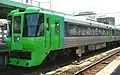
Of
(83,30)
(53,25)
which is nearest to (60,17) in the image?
(53,25)

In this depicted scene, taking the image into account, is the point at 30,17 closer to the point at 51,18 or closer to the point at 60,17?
the point at 51,18

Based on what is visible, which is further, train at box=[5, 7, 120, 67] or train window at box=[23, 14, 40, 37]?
train window at box=[23, 14, 40, 37]

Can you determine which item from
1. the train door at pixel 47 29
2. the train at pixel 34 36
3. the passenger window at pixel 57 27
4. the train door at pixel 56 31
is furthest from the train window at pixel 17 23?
the passenger window at pixel 57 27

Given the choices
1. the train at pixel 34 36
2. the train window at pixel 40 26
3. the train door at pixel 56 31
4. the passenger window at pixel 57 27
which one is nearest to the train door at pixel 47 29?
the train at pixel 34 36

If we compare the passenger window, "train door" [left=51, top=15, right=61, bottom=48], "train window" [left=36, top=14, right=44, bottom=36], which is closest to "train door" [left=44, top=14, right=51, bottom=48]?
"train window" [left=36, top=14, right=44, bottom=36]

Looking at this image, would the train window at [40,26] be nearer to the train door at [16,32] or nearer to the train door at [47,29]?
the train door at [47,29]

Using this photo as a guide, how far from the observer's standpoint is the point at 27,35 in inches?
538

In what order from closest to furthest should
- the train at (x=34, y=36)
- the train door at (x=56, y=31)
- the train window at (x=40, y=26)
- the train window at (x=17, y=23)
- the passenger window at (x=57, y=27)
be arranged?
the train at (x=34, y=36) < the train window at (x=40, y=26) < the train window at (x=17, y=23) < the train door at (x=56, y=31) < the passenger window at (x=57, y=27)

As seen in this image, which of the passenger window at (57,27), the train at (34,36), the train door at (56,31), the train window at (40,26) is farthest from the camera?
the passenger window at (57,27)

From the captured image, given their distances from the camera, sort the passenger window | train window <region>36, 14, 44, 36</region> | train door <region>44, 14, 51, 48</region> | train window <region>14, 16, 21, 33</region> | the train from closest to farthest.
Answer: the train
train window <region>36, 14, 44, 36</region>
train door <region>44, 14, 51, 48</region>
train window <region>14, 16, 21, 33</region>
the passenger window

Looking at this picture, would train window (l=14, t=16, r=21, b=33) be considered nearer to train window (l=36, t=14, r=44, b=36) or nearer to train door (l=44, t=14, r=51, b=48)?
train window (l=36, t=14, r=44, b=36)

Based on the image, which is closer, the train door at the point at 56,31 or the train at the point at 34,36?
the train at the point at 34,36

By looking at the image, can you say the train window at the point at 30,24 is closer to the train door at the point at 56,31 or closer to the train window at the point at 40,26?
the train window at the point at 40,26

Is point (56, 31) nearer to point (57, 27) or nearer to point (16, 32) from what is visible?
point (57, 27)
